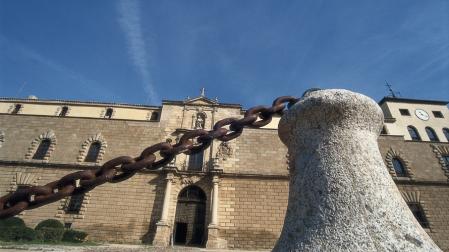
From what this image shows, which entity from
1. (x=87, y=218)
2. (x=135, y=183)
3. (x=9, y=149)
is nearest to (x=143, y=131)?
(x=135, y=183)

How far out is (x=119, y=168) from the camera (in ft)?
4.13

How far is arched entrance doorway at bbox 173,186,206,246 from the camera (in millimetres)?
16047

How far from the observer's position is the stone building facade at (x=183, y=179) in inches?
615

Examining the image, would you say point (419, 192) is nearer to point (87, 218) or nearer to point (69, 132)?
point (87, 218)

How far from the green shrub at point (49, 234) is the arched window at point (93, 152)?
678 cm

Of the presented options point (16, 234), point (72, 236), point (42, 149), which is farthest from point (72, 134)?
point (16, 234)

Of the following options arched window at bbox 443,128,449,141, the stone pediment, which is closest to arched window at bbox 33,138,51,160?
the stone pediment

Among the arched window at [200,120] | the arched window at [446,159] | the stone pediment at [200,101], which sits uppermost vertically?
the stone pediment at [200,101]

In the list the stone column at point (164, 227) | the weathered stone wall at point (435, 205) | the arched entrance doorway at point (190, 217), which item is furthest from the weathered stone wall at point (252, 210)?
the weathered stone wall at point (435, 205)

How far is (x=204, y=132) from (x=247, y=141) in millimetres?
18072

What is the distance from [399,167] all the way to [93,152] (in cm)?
2259

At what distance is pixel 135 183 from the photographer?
16766 millimetres

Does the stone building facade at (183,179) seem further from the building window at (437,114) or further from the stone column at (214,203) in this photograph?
the building window at (437,114)

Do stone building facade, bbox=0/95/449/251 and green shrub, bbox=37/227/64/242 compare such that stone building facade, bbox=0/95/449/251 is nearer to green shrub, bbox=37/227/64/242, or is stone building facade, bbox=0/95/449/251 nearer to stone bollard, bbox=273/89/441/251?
green shrub, bbox=37/227/64/242
